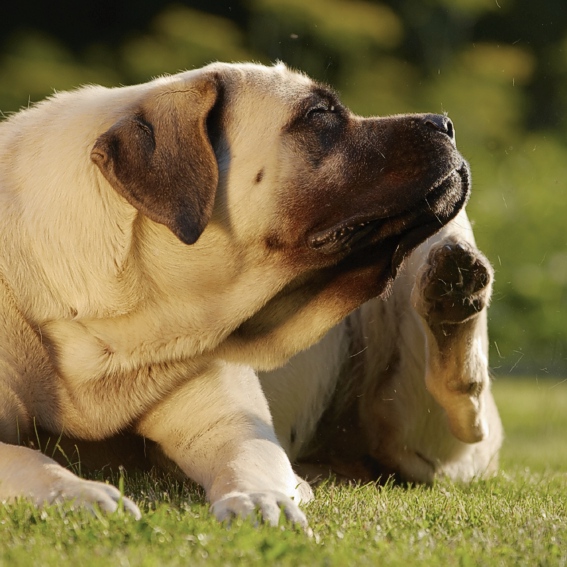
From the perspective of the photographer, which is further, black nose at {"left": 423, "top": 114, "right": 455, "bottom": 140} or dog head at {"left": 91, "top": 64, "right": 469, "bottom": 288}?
black nose at {"left": 423, "top": 114, "right": 455, "bottom": 140}

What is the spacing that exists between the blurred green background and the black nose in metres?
7.92

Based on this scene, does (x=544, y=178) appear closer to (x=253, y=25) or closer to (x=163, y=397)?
(x=253, y=25)

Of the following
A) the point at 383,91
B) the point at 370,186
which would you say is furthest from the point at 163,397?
the point at 383,91

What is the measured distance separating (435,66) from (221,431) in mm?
10092

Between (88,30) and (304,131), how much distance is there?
969cm

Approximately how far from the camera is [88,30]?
491 inches

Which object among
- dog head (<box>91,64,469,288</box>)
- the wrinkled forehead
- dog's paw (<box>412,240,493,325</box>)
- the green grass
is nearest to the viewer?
the green grass

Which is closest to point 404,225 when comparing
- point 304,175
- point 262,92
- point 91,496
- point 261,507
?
point 304,175

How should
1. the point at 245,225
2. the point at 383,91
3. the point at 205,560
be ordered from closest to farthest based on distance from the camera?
1. the point at 205,560
2. the point at 245,225
3. the point at 383,91

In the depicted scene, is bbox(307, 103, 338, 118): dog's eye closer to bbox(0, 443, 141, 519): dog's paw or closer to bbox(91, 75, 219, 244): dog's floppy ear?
bbox(91, 75, 219, 244): dog's floppy ear

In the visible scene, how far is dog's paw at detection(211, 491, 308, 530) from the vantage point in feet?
8.68

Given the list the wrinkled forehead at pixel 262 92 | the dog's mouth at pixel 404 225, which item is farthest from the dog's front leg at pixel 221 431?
the wrinkled forehead at pixel 262 92

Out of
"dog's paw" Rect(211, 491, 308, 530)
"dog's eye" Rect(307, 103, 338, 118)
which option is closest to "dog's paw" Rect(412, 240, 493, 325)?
"dog's eye" Rect(307, 103, 338, 118)

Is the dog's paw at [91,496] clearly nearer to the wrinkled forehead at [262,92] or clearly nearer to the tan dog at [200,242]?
the tan dog at [200,242]
